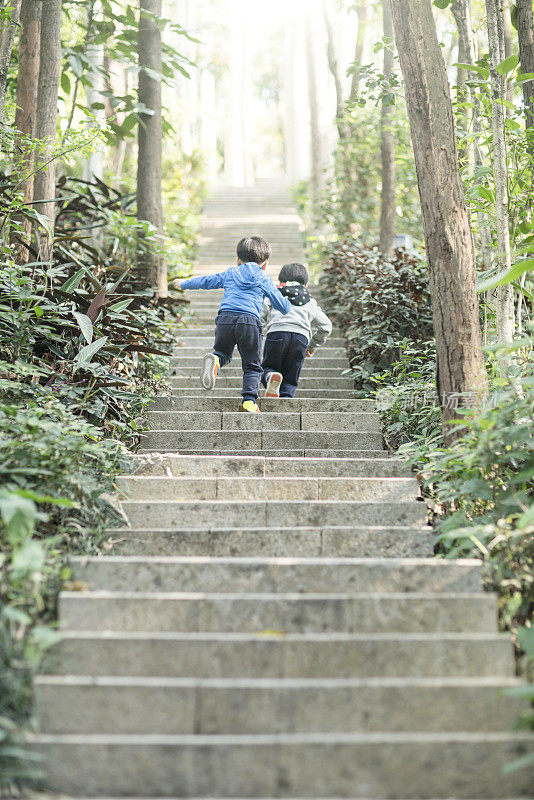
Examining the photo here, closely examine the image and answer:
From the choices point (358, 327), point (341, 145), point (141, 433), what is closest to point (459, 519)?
point (141, 433)

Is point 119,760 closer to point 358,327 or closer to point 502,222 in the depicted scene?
point 502,222

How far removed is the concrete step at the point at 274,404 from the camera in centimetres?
562

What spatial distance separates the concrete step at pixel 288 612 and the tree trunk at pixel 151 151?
16.6 ft

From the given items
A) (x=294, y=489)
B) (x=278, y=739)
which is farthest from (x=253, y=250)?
(x=278, y=739)

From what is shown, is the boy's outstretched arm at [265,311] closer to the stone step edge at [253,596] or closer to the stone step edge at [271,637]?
the stone step edge at [253,596]

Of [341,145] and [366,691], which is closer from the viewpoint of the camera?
[366,691]

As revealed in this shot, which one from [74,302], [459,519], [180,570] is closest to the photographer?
[180,570]


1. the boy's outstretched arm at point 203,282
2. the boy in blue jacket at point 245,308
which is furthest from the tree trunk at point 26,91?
the boy in blue jacket at point 245,308

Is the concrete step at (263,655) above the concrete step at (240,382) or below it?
below

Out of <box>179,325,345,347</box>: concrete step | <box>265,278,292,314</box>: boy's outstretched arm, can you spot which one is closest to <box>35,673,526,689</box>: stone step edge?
<box>265,278,292,314</box>: boy's outstretched arm

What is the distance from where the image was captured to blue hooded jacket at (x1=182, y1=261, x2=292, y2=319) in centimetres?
549

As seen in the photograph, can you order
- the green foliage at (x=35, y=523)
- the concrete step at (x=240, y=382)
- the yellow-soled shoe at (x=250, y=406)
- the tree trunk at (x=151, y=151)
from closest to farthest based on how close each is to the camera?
the green foliage at (x=35, y=523) → the yellow-soled shoe at (x=250, y=406) → the concrete step at (x=240, y=382) → the tree trunk at (x=151, y=151)

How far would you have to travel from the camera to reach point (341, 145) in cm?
1238

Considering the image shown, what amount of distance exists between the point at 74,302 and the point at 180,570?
2.84 metres
